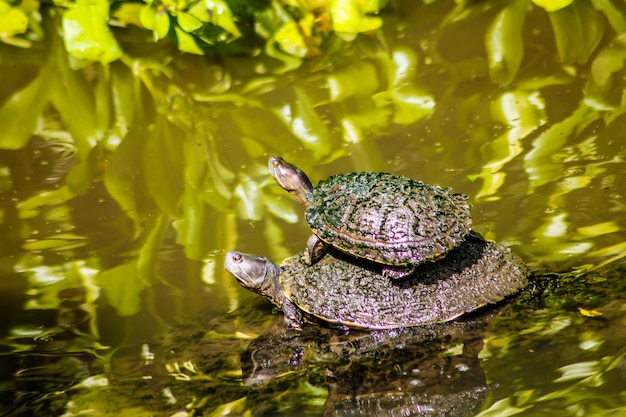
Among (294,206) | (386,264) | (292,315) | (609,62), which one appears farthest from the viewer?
(609,62)

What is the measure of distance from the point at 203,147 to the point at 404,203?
5.38 feet

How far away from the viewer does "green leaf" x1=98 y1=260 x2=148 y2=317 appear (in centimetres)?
274

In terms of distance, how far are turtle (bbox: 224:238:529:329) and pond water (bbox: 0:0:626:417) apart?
0.06m

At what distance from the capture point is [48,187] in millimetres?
3545

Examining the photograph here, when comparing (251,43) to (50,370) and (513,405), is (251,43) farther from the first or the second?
(513,405)

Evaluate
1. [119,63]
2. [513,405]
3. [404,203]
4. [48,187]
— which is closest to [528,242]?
[404,203]

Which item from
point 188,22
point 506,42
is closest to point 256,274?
point 188,22

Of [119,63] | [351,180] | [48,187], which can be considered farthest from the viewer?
[119,63]

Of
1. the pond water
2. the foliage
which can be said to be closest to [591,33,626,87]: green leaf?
the pond water

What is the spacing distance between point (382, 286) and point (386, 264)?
0.13 meters

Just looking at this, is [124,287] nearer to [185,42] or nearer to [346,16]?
[185,42]

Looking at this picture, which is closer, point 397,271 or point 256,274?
point 397,271

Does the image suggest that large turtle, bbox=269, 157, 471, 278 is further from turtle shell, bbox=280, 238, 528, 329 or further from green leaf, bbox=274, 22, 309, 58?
green leaf, bbox=274, 22, 309, 58

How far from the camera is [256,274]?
8.61 ft
